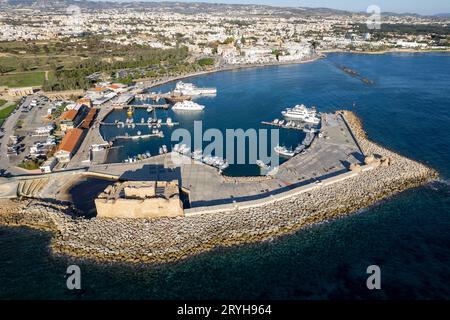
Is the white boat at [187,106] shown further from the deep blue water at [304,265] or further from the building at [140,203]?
the deep blue water at [304,265]

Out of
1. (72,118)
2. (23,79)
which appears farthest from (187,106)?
(23,79)

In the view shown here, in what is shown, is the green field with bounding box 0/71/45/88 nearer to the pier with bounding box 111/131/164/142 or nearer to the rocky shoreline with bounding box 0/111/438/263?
the pier with bounding box 111/131/164/142

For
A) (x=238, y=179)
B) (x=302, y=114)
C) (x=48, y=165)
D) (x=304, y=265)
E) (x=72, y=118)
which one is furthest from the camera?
(x=302, y=114)

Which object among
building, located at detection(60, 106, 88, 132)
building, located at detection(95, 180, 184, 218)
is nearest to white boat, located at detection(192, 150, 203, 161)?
building, located at detection(95, 180, 184, 218)

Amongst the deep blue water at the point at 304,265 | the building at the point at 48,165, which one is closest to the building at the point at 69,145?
the building at the point at 48,165

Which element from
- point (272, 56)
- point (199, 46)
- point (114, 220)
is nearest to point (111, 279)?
point (114, 220)

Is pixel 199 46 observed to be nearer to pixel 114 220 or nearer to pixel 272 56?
pixel 272 56

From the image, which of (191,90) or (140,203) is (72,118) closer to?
(191,90)
